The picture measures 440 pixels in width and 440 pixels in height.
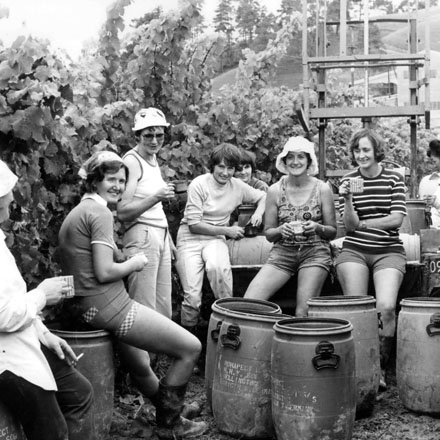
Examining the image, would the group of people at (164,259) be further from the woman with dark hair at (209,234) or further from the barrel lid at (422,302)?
the barrel lid at (422,302)

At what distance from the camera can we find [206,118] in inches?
318

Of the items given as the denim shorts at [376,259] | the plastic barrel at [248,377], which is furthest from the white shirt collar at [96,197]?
the denim shorts at [376,259]

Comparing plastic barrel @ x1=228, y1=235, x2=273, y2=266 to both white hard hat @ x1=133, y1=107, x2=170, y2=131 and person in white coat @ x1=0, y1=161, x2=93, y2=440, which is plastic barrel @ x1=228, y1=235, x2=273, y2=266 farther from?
person in white coat @ x1=0, y1=161, x2=93, y2=440

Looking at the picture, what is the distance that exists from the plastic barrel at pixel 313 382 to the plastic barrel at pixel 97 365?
0.89 m

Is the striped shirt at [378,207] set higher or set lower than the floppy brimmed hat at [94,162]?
lower

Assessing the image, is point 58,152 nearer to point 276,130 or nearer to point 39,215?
point 39,215

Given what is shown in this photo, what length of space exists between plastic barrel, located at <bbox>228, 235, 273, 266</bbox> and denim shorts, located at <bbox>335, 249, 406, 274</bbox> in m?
0.77

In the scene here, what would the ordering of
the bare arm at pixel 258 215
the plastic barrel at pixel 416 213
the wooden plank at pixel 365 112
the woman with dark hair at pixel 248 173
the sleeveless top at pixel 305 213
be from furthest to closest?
the wooden plank at pixel 365 112 < the woman with dark hair at pixel 248 173 < the plastic barrel at pixel 416 213 < the bare arm at pixel 258 215 < the sleeveless top at pixel 305 213

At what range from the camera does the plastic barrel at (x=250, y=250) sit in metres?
6.33

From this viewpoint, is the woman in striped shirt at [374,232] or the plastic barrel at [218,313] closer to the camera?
the plastic barrel at [218,313]

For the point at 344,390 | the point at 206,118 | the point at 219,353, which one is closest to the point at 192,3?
the point at 206,118

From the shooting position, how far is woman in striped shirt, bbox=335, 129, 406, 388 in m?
5.45

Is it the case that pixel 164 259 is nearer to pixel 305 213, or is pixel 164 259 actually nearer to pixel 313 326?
pixel 305 213

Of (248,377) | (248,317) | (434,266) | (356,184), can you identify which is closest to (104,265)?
(248,317)
